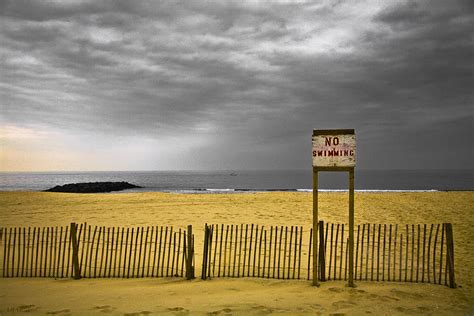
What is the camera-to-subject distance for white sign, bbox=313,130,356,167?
6.97 meters

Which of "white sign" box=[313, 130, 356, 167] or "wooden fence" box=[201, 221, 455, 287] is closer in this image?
"white sign" box=[313, 130, 356, 167]

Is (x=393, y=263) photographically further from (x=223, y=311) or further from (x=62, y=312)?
(x=62, y=312)

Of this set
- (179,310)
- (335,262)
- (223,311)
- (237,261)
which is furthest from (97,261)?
(335,262)

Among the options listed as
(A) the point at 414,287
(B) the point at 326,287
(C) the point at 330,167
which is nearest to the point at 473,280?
(A) the point at 414,287

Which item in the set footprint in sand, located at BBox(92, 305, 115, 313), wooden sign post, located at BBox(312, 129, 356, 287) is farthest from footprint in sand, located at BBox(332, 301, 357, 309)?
footprint in sand, located at BBox(92, 305, 115, 313)

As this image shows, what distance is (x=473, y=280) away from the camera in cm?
777

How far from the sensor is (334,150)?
23.1ft

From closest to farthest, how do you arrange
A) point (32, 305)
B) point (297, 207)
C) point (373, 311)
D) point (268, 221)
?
point (373, 311) → point (32, 305) → point (268, 221) → point (297, 207)

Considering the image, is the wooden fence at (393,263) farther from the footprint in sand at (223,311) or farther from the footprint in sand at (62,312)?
the footprint in sand at (62,312)

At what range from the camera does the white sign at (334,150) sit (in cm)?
697

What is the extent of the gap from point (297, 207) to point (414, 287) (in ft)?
54.8

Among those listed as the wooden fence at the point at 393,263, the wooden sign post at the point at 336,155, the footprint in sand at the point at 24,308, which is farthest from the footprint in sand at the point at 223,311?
the footprint in sand at the point at 24,308

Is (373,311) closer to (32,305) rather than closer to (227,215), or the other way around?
(32,305)

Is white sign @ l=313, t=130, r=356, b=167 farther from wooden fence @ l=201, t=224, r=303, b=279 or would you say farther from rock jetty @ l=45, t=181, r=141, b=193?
rock jetty @ l=45, t=181, r=141, b=193
